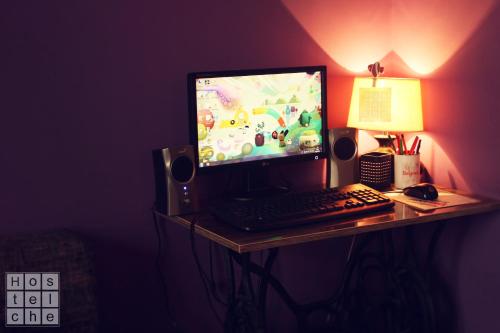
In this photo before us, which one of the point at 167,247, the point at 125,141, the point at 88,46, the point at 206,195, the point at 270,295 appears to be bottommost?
the point at 270,295

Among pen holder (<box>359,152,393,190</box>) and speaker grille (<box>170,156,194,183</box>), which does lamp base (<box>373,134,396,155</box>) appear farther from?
speaker grille (<box>170,156,194,183</box>)

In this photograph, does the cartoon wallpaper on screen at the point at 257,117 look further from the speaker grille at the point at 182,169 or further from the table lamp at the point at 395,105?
the table lamp at the point at 395,105

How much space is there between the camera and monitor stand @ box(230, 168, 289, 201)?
2412mm

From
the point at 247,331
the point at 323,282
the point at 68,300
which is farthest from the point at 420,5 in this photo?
the point at 68,300

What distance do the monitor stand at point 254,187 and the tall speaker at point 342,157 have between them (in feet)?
0.63

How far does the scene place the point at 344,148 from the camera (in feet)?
8.49

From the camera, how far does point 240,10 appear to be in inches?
101

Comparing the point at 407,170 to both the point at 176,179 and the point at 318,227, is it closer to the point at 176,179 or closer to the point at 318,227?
the point at 318,227

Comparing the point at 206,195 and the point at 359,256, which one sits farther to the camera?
the point at 359,256

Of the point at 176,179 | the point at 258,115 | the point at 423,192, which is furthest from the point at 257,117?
the point at 423,192

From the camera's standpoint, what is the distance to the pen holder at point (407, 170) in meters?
2.55

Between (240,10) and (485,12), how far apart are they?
33.4 inches

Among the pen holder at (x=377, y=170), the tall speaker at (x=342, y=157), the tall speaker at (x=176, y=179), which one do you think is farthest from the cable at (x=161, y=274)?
the pen holder at (x=377, y=170)

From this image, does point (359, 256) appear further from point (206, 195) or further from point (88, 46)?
point (88, 46)
